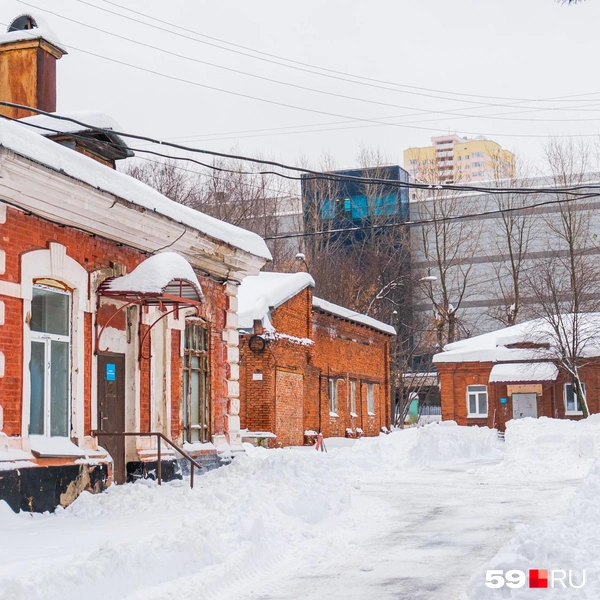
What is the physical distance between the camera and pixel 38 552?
28.6 feet

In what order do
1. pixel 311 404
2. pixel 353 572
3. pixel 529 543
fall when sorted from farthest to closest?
pixel 311 404 < pixel 353 572 < pixel 529 543

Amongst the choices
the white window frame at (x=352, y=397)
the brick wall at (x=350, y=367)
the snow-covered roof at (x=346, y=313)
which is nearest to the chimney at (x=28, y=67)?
the snow-covered roof at (x=346, y=313)

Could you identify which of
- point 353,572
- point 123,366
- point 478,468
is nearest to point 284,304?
point 478,468

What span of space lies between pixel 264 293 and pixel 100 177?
53.1 feet

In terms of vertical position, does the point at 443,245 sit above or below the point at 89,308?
above

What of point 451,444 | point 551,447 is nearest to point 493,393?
point 451,444

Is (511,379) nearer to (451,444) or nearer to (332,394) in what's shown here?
(332,394)

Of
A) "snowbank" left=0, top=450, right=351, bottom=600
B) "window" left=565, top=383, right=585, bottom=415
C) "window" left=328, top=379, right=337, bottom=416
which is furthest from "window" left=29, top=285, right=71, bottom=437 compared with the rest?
"window" left=565, top=383, right=585, bottom=415

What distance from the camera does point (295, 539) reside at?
10.8 m

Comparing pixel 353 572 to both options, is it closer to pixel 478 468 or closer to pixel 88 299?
pixel 88 299

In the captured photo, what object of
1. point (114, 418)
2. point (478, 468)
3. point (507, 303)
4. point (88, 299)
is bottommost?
point (478, 468)

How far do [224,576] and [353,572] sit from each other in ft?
4.40

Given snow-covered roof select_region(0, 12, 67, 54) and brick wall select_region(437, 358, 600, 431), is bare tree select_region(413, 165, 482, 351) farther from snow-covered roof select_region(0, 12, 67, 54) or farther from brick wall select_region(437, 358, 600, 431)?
snow-covered roof select_region(0, 12, 67, 54)

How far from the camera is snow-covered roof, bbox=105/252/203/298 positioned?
44.9 ft
